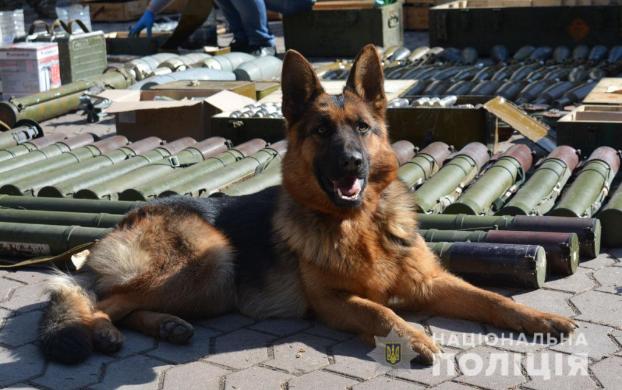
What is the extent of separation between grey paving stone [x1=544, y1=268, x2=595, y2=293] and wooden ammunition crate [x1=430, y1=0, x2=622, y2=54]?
29.8 ft

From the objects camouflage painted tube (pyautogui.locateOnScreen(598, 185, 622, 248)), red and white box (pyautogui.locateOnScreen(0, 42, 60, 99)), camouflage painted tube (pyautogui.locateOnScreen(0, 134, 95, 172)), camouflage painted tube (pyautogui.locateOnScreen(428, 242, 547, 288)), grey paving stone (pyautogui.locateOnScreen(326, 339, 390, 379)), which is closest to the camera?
grey paving stone (pyautogui.locateOnScreen(326, 339, 390, 379))

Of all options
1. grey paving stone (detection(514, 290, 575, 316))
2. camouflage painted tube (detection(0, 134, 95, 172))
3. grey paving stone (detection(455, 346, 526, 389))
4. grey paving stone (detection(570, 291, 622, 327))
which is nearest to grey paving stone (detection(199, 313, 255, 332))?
grey paving stone (detection(455, 346, 526, 389))

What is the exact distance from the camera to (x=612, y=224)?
5.90m

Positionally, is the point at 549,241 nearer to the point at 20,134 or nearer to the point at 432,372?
the point at 432,372

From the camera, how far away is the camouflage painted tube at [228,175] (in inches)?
277

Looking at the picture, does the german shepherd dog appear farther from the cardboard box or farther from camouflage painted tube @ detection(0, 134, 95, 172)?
the cardboard box

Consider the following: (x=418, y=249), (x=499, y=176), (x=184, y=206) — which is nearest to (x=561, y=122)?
(x=499, y=176)

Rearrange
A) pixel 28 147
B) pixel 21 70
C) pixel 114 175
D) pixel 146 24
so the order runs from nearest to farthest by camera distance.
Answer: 1. pixel 114 175
2. pixel 28 147
3. pixel 21 70
4. pixel 146 24

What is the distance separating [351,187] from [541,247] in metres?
1.25

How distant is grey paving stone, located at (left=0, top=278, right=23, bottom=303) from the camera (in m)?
5.50

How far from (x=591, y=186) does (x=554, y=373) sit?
8.75ft

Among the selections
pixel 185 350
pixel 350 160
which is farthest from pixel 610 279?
pixel 185 350

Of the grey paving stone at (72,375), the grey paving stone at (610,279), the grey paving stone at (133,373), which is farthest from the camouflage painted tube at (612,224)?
the grey paving stone at (72,375)

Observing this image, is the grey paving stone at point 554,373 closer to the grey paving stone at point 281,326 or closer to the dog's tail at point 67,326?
the grey paving stone at point 281,326
